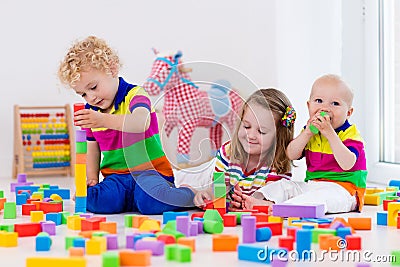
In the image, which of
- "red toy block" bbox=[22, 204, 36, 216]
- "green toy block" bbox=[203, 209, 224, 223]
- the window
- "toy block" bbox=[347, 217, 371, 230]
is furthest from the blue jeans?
→ the window

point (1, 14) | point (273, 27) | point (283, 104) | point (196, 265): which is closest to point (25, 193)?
point (283, 104)

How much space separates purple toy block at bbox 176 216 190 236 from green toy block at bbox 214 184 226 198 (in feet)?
1.22

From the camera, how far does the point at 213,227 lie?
155cm

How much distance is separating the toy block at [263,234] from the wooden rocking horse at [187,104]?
610 millimetres

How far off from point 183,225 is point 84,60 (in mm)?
724

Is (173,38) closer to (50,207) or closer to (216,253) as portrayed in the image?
(50,207)

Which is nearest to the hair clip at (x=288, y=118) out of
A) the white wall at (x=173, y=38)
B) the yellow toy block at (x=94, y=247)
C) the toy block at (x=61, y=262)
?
the yellow toy block at (x=94, y=247)

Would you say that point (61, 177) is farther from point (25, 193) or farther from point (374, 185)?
point (374, 185)

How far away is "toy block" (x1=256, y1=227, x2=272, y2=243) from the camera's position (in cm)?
143

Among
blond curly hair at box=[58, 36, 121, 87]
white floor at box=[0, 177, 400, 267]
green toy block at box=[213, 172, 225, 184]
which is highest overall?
blond curly hair at box=[58, 36, 121, 87]

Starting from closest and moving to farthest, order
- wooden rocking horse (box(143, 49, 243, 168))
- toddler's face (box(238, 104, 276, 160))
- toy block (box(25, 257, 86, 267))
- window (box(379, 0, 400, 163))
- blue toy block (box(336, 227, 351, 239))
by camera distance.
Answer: toy block (box(25, 257, 86, 267)) < blue toy block (box(336, 227, 351, 239)) < toddler's face (box(238, 104, 276, 160)) < wooden rocking horse (box(143, 49, 243, 168)) < window (box(379, 0, 400, 163))

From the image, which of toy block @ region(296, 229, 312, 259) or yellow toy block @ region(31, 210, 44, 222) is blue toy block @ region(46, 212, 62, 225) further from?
toy block @ region(296, 229, 312, 259)

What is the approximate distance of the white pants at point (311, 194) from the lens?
1864mm

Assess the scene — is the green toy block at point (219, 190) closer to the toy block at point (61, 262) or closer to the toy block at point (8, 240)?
the toy block at point (8, 240)
